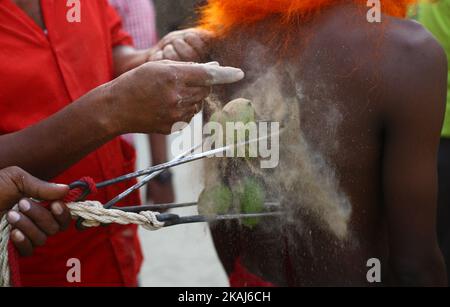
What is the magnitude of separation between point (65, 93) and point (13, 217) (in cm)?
45

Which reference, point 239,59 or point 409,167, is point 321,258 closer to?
point 409,167

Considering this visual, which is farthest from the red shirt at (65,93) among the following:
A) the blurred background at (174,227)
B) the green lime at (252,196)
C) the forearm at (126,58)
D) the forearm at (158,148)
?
the forearm at (158,148)

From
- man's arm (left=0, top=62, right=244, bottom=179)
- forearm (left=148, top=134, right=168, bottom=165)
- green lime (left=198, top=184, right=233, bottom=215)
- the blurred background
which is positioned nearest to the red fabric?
the blurred background

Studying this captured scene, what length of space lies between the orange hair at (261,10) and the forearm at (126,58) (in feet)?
1.24

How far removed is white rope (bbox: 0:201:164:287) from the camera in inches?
53.1

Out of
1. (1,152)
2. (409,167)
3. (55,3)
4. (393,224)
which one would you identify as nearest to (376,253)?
(393,224)

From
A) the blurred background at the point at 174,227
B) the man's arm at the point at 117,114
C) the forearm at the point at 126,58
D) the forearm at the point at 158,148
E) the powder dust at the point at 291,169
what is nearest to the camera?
the man's arm at the point at 117,114

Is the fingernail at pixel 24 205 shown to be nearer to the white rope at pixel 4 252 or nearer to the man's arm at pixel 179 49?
the white rope at pixel 4 252

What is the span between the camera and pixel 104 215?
4.42 feet

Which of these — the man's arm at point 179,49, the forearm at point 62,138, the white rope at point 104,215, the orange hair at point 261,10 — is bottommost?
the white rope at point 104,215

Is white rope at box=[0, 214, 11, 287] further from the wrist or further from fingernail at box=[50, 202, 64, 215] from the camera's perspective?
the wrist

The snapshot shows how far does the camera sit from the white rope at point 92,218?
1.35 m

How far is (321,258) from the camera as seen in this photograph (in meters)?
1.52

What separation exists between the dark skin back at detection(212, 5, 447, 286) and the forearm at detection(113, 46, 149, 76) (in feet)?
1.32
